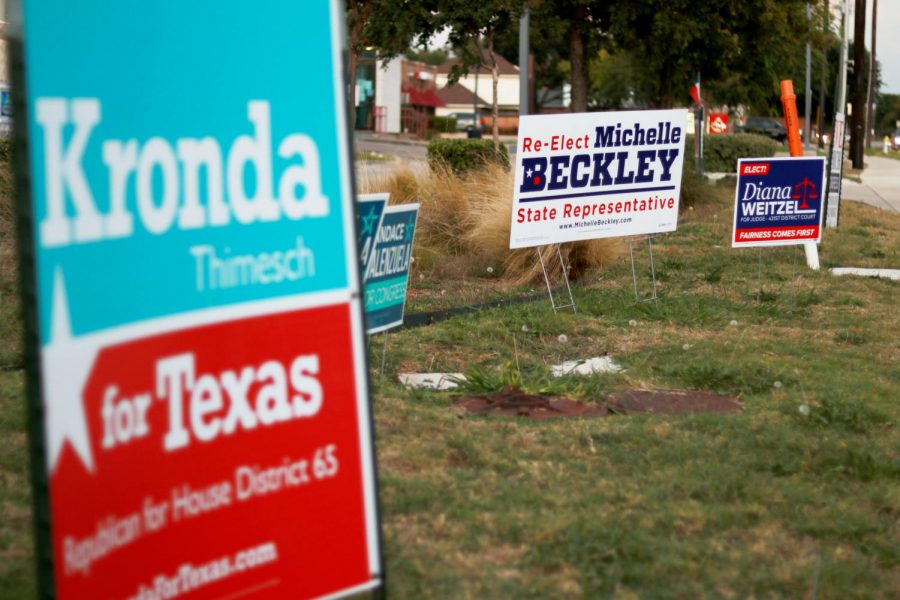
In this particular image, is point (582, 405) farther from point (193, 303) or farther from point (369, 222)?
point (193, 303)

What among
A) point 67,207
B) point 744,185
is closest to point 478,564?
point 67,207

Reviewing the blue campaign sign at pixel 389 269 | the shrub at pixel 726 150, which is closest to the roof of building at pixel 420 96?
the shrub at pixel 726 150

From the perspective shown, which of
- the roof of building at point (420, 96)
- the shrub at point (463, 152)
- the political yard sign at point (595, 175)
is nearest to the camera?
the political yard sign at point (595, 175)

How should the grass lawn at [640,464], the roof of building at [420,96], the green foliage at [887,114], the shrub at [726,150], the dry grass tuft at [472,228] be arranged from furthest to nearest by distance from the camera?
the green foliage at [887,114] → the roof of building at [420,96] → the shrub at [726,150] → the dry grass tuft at [472,228] → the grass lawn at [640,464]

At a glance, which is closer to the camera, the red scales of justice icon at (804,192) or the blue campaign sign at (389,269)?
the blue campaign sign at (389,269)

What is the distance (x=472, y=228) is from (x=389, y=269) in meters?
5.71

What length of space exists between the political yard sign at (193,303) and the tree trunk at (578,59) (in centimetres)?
1781

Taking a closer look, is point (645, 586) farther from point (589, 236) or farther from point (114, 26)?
point (589, 236)

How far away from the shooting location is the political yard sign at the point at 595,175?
346 inches

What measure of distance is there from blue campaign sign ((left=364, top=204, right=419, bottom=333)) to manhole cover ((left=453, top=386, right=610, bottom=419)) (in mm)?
584

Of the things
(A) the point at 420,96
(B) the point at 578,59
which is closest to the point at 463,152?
(B) the point at 578,59

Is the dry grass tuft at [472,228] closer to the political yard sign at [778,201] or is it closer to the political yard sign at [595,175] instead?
the political yard sign at [778,201]

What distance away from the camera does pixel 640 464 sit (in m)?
5.30

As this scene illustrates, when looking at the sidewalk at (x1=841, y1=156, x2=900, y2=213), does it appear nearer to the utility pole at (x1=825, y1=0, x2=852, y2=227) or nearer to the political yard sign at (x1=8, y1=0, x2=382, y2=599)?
the utility pole at (x1=825, y1=0, x2=852, y2=227)
